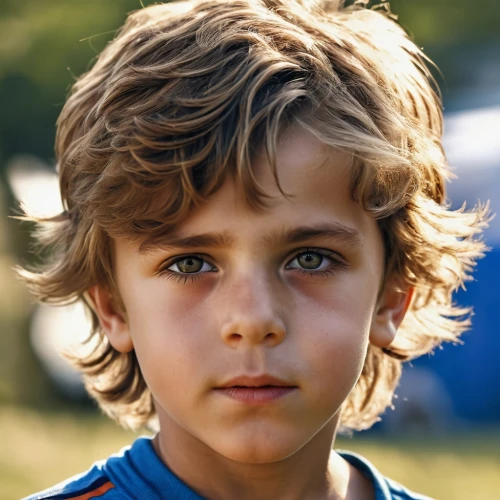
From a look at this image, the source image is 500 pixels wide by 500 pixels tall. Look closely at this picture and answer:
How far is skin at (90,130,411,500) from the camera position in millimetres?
2156

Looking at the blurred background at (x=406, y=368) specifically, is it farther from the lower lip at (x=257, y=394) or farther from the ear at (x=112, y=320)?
the lower lip at (x=257, y=394)

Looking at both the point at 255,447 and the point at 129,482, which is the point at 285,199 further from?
the point at 129,482

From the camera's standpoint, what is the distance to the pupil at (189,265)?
2262 millimetres

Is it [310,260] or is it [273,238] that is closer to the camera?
[273,238]

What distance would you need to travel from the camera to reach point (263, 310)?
211 centimetres

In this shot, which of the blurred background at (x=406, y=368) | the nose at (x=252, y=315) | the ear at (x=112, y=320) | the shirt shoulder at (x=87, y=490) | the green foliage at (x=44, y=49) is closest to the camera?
the nose at (x=252, y=315)

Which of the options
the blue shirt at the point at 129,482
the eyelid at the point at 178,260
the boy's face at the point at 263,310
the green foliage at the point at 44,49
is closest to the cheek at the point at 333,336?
the boy's face at the point at 263,310

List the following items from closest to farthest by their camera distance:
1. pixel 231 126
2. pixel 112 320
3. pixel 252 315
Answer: pixel 252 315
pixel 231 126
pixel 112 320

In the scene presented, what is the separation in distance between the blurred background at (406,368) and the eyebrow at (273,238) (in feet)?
8.97

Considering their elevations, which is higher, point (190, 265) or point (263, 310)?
point (190, 265)

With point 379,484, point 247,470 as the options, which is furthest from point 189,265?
point 379,484

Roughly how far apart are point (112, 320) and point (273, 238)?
25.8 inches

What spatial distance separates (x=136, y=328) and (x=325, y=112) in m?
0.73

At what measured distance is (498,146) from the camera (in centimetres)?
812
